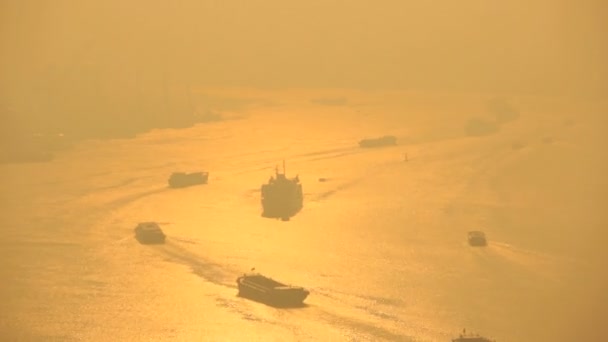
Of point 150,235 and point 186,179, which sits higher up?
point 186,179

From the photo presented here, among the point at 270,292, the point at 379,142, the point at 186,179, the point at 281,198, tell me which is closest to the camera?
the point at 270,292

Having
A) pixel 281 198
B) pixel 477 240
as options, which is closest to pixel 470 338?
pixel 477 240

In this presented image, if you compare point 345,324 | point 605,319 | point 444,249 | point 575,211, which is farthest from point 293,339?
point 575,211

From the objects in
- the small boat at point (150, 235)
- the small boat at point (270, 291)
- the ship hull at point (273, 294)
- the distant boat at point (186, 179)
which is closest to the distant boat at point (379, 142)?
the distant boat at point (186, 179)

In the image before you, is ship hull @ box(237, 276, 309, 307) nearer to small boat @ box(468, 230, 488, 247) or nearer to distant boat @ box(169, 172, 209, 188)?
small boat @ box(468, 230, 488, 247)

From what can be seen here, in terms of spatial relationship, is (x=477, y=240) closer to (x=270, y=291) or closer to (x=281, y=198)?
(x=281, y=198)

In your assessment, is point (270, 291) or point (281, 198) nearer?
point (270, 291)

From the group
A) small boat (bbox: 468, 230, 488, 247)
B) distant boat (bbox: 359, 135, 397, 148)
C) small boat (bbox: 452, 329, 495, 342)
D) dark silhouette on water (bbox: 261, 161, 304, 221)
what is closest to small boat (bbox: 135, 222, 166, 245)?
dark silhouette on water (bbox: 261, 161, 304, 221)
